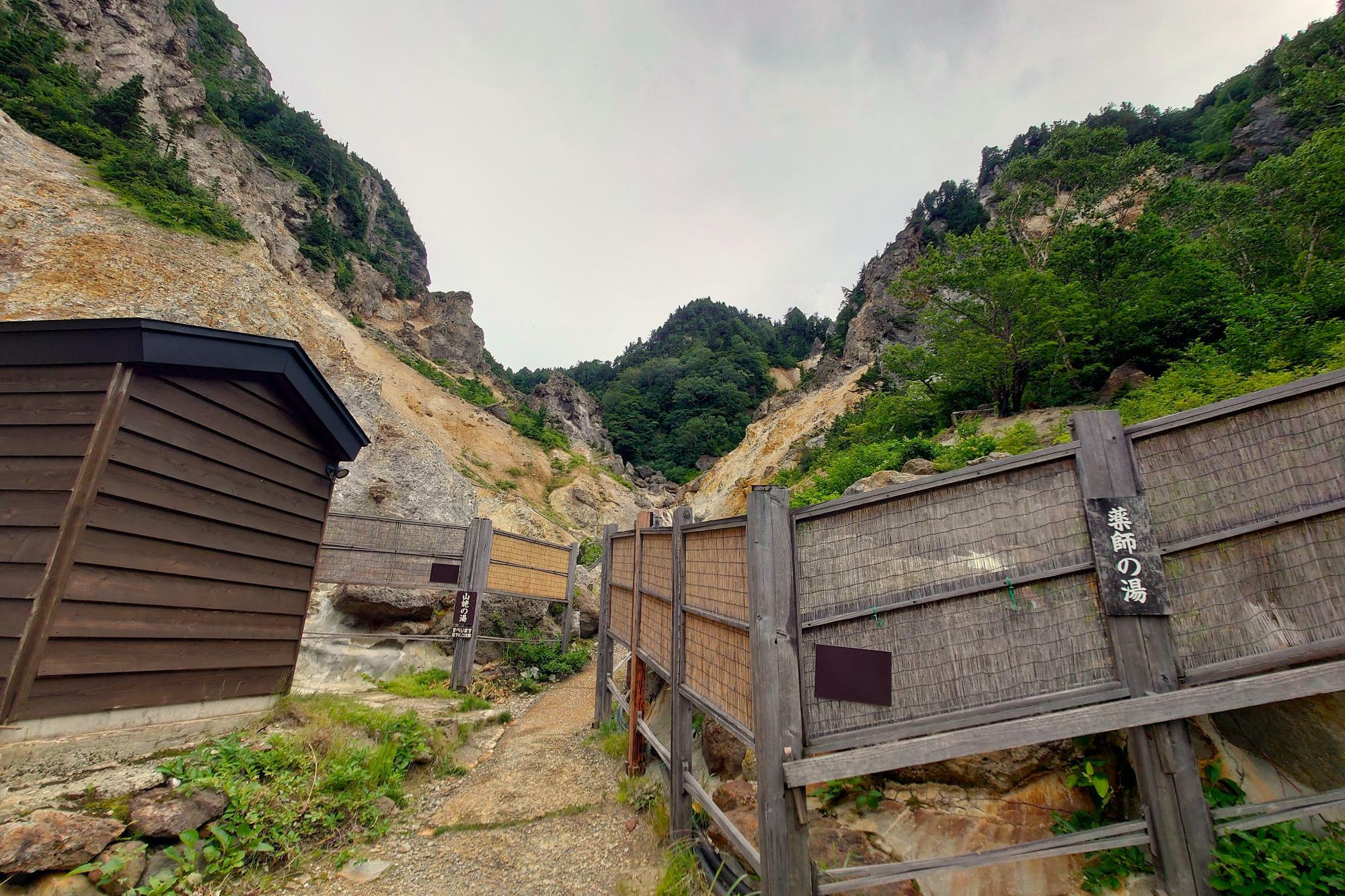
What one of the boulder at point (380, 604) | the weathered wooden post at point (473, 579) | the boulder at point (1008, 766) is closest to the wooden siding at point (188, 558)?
the weathered wooden post at point (473, 579)

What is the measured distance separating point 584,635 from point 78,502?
11761mm

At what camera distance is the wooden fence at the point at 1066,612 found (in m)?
2.11

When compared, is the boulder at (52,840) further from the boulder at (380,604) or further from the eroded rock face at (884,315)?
the eroded rock face at (884,315)

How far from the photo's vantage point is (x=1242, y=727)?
250 cm

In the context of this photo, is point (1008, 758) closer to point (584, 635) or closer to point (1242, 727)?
point (1242, 727)

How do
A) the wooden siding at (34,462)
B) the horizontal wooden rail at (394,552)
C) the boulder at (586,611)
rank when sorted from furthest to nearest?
the boulder at (586,611) → the horizontal wooden rail at (394,552) → the wooden siding at (34,462)

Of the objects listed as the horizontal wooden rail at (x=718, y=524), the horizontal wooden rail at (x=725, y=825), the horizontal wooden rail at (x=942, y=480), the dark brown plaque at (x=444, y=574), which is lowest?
the horizontal wooden rail at (x=725, y=825)

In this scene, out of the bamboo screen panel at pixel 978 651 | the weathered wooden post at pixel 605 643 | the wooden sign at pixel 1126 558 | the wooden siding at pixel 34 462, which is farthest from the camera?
the weathered wooden post at pixel 605 643

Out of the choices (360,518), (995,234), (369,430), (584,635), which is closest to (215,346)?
(360,518)

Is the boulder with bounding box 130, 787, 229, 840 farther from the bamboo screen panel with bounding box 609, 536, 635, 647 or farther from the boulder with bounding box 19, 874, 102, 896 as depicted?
the bamboo screen panel with bounding box 609, 536, 635, 647

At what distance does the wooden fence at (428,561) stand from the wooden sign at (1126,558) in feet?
28.9

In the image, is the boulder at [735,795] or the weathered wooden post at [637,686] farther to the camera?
the weathered wooden post at [637,686]

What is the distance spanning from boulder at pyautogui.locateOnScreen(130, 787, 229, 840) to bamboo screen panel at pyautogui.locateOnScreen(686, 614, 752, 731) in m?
3.49

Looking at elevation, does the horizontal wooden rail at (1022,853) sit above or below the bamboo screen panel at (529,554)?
below
